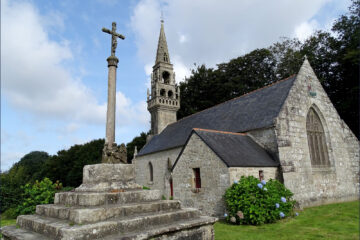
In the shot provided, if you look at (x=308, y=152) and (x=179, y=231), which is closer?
(x=179, y=231)

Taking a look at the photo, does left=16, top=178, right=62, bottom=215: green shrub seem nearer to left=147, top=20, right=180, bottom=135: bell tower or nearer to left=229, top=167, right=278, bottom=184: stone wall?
left=229, top=167, right=278, bottom=184: stone wall

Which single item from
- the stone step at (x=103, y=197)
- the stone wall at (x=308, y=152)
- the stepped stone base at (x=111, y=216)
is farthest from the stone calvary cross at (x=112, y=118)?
the stone wall at (x=308, y=152)

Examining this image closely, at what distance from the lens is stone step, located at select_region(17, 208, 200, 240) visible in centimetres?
366

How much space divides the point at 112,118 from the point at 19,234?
9.72ft

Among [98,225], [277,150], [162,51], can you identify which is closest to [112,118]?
[98,225]

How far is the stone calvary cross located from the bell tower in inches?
743

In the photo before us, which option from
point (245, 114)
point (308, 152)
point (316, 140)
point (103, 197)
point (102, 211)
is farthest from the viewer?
point (245, 114)

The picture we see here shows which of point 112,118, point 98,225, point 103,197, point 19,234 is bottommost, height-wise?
point 19,234

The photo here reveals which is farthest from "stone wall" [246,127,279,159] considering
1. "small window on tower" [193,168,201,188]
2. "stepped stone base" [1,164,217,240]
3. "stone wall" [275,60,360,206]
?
"stepped stone base" [1,164,217,240]

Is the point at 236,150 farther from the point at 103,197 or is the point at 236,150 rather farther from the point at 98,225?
the point at 98,225

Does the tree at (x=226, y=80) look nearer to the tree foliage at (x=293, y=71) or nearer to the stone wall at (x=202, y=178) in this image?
the tree foliage at (x=293, y=71)

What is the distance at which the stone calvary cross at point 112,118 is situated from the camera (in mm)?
5664

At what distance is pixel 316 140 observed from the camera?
14.1 meters

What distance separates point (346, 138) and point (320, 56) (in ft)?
34.1
